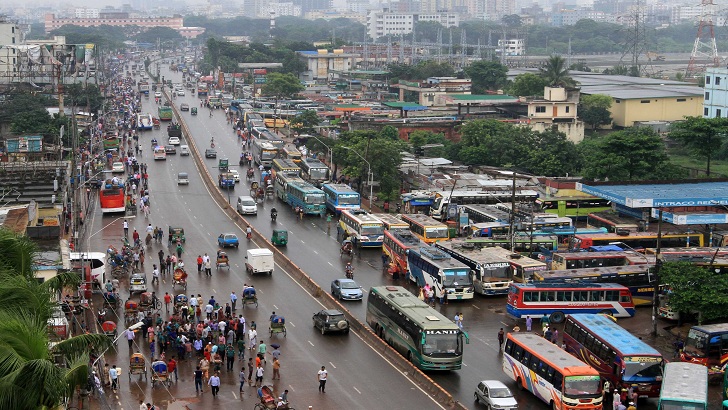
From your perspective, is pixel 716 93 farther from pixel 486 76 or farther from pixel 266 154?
pixel 266 154

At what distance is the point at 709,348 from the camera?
34.3 m

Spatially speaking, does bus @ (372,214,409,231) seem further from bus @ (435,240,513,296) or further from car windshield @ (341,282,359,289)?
car windshield @ (341,282,359,289)

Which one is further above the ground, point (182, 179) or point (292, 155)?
point (292, 155)

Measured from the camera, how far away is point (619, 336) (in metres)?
32.8

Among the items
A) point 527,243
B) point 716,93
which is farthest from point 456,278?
point 716,93

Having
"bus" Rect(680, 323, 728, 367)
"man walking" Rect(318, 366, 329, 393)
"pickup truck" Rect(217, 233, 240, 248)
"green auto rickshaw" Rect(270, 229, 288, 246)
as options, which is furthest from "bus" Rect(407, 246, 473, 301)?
"pickup truck" Rect(217, 233, 240, 248)

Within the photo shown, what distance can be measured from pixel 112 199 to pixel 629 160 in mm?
32303

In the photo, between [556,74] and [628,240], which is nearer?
[628,240]

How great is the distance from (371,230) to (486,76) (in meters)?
82.7

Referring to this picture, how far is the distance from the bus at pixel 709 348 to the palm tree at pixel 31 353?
64.6 feet

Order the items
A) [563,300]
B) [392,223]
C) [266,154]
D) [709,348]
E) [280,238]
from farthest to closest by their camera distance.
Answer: [266,154]
[280,238]
[392,223]
[563,300]
[709,348]

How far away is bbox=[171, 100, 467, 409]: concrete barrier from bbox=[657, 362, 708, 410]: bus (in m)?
5.43

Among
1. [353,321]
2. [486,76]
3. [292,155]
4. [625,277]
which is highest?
[486,76]

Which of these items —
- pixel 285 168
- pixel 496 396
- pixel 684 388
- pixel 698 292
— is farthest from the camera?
pixel 285 168
